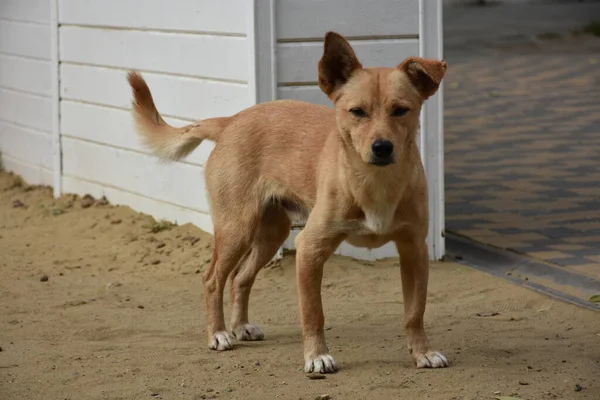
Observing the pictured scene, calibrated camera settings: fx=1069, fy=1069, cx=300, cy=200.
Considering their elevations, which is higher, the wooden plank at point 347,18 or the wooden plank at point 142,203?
the wooden plank at point 347,18

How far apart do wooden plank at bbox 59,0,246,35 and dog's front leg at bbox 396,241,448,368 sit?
233 centimetres

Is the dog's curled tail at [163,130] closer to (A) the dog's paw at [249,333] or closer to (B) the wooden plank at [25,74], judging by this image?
(A) the dog's paw at [249,333]

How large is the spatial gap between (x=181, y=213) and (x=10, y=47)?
130 inches

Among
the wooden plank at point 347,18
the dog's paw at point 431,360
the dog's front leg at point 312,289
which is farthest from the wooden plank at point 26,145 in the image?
the dog's paw at point 431,360

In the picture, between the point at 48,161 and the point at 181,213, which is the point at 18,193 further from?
the point at 181,213

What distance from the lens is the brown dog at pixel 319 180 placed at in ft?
14.8

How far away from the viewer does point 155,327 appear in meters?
5.68

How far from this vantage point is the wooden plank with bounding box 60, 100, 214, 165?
7.95m

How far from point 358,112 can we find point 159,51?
130 inches

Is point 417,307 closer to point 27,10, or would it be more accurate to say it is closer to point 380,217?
point 380,217

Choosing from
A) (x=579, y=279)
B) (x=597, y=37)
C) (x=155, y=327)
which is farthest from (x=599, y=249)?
(x=597, y=37)

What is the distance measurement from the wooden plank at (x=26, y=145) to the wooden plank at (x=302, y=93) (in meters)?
3.28

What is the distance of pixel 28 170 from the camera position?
9.74 m

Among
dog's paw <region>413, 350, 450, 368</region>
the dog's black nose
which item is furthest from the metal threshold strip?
the dog's black nose
